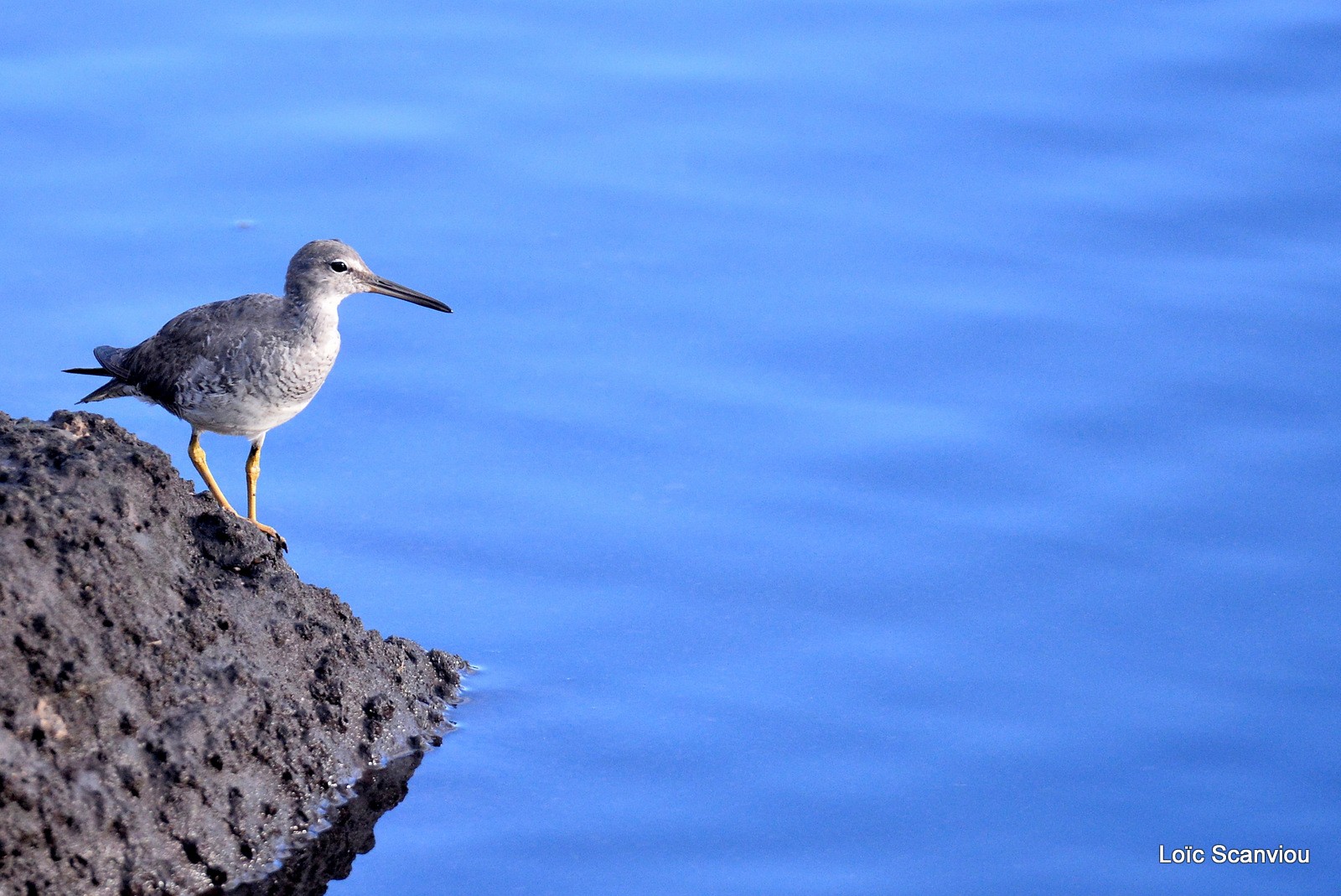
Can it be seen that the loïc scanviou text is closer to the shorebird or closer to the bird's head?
the shorebird

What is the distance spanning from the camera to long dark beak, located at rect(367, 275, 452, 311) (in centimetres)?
689

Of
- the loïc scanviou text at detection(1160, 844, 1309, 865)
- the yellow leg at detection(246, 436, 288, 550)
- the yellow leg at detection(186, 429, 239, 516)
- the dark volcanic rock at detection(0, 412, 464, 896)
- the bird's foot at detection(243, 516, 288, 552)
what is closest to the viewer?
the dark volcanic rock at detection(0, 412, 464, 896)

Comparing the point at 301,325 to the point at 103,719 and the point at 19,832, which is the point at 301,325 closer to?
the point at 103,719

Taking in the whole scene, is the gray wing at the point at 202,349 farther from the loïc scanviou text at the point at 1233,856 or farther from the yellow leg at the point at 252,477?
the loïc scanviou text at the point at 1233,856

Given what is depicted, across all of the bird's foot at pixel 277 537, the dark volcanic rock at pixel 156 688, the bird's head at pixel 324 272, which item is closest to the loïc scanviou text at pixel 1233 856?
the dark volcanic rock at pixel 156 688

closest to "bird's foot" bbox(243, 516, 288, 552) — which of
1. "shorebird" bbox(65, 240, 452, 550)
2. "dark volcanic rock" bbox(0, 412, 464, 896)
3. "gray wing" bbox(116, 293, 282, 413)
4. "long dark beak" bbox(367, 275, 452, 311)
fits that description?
"shorebird" bbox(65, 240, 452, 550)

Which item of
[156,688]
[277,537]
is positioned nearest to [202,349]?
[277,537]

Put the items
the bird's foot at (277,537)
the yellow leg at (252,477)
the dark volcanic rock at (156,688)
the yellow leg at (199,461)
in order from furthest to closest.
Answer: the yellow leg at (252,477), the yellow leg at (199,461), the bird's foot at (277,537), the dark volcanic rock at (156,688)

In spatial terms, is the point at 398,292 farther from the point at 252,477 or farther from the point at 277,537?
the point at 277,537

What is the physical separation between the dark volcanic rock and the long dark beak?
1.70 metres

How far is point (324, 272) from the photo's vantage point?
668 centimetres

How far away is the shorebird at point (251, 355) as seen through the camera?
6.44 meters

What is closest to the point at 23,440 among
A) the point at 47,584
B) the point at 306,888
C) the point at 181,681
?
the point at 47,584

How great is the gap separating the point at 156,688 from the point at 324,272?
96.1 inches
